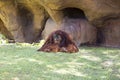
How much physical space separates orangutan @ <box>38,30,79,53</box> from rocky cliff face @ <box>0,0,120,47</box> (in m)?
1.00

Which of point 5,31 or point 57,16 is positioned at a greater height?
point 57,16

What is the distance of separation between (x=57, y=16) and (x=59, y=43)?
1546 millimetres

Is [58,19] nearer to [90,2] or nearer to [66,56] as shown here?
[90,2]

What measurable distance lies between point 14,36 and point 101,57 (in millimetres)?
5076

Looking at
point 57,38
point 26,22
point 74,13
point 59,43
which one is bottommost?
point 26,22

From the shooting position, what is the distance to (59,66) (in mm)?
5312

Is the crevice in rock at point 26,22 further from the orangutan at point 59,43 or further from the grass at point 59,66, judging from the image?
the grass at point 59,66

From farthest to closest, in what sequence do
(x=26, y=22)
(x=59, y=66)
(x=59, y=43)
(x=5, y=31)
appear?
(x=5, y=31)
(x=26, y=22)
(x=59, y=43)
(x=59, y=66)

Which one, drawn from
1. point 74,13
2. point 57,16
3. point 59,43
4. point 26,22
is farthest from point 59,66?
point 26,22

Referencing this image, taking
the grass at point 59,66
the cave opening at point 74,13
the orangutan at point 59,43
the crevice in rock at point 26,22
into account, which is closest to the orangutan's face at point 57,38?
the orangutan at point 59,43

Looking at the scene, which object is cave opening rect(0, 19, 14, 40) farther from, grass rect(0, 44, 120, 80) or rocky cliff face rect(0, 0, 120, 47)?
grass rect(0, 44, 120, 80)

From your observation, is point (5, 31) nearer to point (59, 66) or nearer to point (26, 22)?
point (26, 22)

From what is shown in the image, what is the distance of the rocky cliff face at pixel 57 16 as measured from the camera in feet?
26.4

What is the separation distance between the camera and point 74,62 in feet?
18.8
